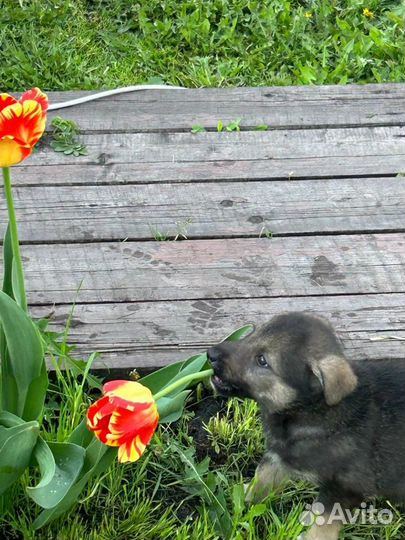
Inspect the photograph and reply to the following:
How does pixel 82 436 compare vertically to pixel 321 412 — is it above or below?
above

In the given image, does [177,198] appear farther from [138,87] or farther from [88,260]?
[138,87]

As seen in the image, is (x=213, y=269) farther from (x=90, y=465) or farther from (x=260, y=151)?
(x=90, y=465)

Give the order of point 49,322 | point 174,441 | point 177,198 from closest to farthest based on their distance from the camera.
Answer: point 174,441 → point 49,322 → point 177,198

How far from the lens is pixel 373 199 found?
475cm

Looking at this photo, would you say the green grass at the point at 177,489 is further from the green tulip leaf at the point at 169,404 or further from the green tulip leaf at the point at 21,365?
the green tulip leaf at the point at 169,404

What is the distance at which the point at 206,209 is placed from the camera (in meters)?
4.66

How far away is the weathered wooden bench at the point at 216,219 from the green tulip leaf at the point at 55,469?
38.2 inches

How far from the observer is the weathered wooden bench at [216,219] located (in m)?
4.13

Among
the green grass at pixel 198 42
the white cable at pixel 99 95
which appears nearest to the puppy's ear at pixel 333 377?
the white cable at pixel 99 95

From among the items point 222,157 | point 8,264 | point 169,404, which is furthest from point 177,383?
point 222,157

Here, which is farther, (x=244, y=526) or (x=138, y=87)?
(x=138, y=87)

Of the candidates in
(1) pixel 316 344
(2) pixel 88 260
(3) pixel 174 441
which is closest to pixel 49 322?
(2) pixel 88 260

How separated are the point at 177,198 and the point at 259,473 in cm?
165

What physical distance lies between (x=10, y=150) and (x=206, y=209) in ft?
7.56
